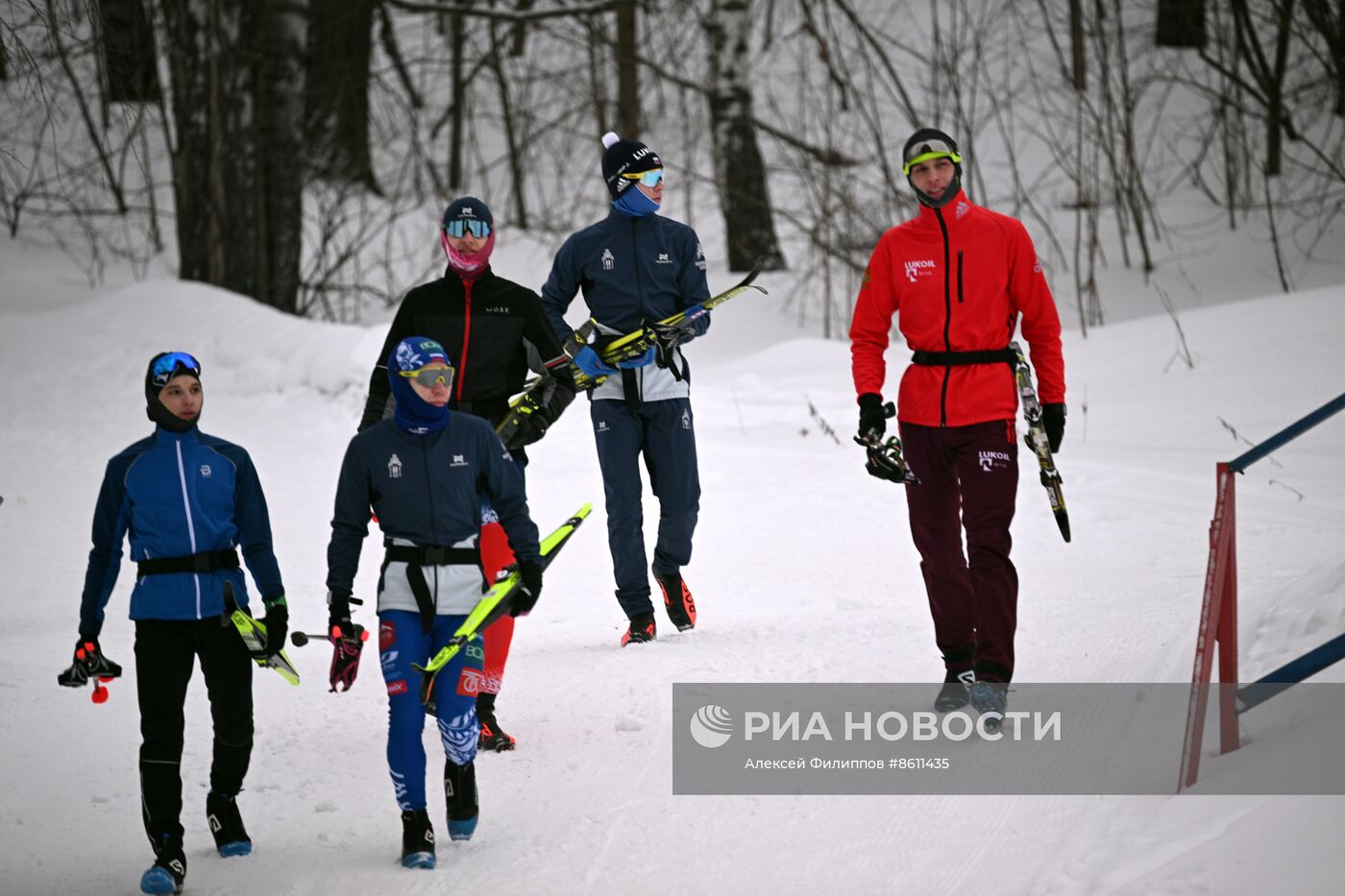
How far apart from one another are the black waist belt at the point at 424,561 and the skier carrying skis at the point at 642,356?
2.15m

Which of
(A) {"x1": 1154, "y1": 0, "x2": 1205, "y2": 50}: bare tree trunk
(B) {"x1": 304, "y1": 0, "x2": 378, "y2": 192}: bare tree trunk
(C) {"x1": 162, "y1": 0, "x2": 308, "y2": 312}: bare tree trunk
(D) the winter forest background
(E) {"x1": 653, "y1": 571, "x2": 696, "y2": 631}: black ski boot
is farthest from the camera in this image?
(A) {"x1": 1154, "y1": 0, "x2": 1205, "y2": 50}: bare tree trunk

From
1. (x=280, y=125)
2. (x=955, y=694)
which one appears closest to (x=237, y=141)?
(x=280, y=125)

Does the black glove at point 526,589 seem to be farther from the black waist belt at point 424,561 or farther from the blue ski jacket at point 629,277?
the blue ski jacket at point 629,277

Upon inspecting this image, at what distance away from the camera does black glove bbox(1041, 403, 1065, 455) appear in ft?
17.1

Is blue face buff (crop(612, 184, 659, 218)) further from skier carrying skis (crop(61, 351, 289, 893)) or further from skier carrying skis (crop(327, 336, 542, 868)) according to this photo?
skier carrying skis (crop(61, 351, 289, 893))

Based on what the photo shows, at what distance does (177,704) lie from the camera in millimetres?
4355

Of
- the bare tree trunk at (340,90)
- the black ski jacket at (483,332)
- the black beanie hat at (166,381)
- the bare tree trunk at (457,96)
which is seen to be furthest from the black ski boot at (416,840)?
the bare tree trunk at (457,96)

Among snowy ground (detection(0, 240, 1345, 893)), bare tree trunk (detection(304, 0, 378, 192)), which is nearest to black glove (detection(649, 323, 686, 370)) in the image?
snowy ground (detection(0, 240, 1345, 893))

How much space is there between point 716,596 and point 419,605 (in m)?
3.57

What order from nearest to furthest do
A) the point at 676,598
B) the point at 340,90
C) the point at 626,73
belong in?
the point at 676,598
the point at 626,73
the point at 340,90

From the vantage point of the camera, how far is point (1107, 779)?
4.48 m

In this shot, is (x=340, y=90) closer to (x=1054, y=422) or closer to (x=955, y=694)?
(x=1054, y=422)

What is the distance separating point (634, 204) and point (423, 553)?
2588 mm

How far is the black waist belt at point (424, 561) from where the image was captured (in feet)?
14.4
